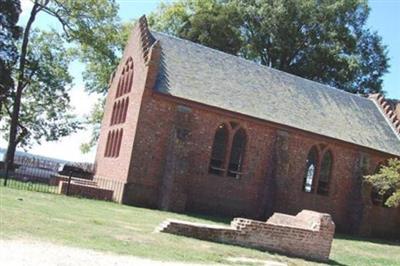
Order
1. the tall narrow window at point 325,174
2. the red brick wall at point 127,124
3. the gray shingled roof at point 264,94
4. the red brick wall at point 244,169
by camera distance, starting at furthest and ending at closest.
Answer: the tall narrow window at point 325,174
the gray shingled roof at point 264,94
the red brick wall at point 127,124
the red brick wall at point 244,169

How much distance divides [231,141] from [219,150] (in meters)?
0.78

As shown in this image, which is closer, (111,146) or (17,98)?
(111,146)

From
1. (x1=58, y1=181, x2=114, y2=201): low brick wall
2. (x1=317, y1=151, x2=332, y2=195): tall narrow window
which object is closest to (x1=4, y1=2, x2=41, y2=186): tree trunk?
(x1=58, y1=181, x2=114, y2=201): low brick wall

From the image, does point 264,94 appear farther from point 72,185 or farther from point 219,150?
point 72,185

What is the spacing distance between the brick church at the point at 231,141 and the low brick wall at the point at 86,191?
101 cm

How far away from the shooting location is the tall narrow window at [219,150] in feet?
88.6

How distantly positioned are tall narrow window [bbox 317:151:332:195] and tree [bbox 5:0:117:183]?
19.2 meters

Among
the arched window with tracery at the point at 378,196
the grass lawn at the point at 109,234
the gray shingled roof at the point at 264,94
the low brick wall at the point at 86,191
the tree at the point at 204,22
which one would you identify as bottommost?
the grass lawn at the point at 109,234

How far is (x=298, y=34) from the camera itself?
5022 cm

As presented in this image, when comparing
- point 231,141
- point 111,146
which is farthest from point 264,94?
point 111,146

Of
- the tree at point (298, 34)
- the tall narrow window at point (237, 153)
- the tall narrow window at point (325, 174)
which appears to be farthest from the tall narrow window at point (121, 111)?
the tree at point (298, 34)

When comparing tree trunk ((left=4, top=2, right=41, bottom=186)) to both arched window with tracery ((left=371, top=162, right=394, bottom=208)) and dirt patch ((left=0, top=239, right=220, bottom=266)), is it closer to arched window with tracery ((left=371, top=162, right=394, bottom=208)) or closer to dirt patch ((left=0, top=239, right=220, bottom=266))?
arched window with tracery ((left=371, top=162, right=394, bottom=208))

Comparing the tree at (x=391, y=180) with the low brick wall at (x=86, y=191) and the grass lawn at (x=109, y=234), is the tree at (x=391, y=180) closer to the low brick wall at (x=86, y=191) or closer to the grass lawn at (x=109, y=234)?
the grass lawn at (x=109, y=234)

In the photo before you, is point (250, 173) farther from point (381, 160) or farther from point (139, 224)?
point (139, 224)
